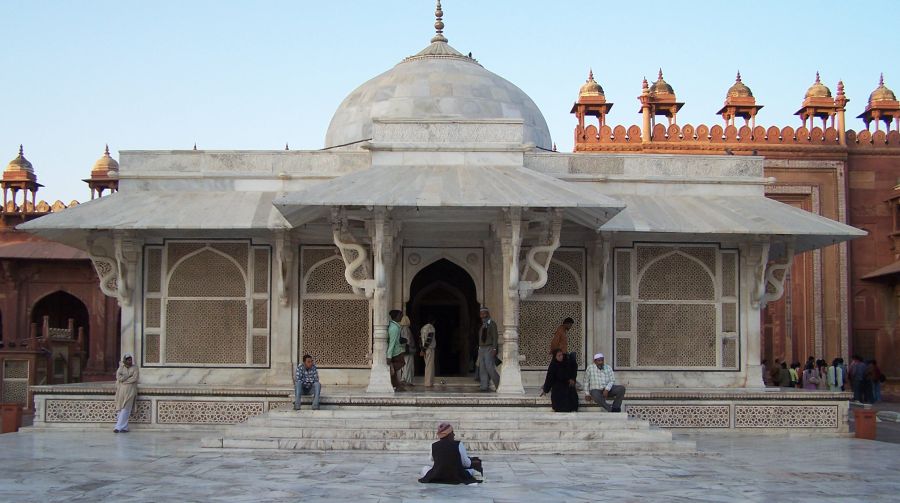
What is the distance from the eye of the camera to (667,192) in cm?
1647

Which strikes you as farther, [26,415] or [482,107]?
[26,415]

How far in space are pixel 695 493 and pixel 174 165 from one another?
10.2 meters

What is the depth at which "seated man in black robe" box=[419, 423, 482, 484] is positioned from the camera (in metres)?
9.26

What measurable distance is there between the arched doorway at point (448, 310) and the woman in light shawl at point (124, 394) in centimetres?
420

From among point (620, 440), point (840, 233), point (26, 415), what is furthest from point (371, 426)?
point (26, 415)

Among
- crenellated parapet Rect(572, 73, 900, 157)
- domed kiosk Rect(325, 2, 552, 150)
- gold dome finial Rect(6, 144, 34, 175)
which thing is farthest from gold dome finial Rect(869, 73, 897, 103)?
gold dome finial Rect(6, 144, 34, 175)

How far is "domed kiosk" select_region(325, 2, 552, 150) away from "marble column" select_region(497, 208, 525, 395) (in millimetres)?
Answer: 4762

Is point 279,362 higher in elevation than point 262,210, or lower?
lower

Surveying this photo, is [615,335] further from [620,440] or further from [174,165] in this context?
[174,165]

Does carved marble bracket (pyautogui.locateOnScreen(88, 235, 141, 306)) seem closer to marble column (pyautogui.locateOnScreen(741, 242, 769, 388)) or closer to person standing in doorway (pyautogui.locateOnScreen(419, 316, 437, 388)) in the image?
person standing in doorway (pyautogui.locateOnScreen(419, 316, 437, 388))

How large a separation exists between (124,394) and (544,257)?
19.0 feet

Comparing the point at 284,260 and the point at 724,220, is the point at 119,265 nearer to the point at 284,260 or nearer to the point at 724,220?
the point at 284,260

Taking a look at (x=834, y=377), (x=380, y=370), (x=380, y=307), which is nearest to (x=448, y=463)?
(x=380, y=370)

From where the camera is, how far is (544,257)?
1442 cm
